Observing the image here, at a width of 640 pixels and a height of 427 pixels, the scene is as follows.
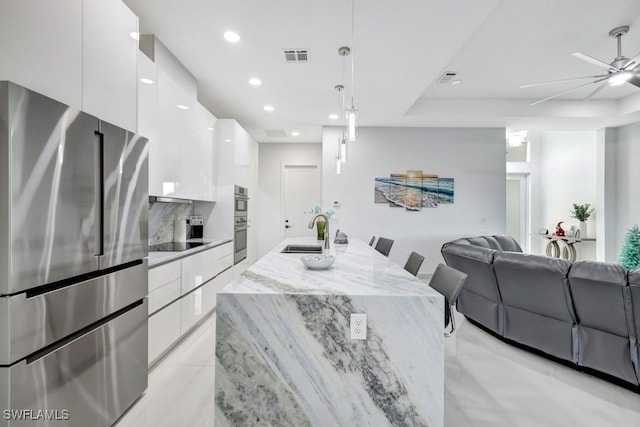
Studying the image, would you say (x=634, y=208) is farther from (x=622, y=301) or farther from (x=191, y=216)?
(x=191, y=216)

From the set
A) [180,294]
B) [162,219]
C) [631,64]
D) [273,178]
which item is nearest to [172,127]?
[162,219]

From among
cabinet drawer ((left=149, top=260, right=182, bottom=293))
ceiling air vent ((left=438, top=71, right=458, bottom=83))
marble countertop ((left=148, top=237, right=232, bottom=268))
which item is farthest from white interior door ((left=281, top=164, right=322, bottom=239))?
cabinet drawer ((left=149, top=260, right=182, bottom=293))

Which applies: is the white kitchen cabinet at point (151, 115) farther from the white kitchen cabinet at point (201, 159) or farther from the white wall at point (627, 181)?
the white wall at point (627, 181)

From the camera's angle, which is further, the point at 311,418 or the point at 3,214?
the point at 311,418

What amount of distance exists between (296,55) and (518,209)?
6.62 m

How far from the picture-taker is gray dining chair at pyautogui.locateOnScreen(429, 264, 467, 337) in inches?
64.4

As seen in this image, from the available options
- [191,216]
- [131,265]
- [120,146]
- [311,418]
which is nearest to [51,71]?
[120,146]

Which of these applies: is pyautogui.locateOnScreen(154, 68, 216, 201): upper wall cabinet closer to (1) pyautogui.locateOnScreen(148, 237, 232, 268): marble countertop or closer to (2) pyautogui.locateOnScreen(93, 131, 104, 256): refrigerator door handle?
(1) pyautogui.locateOnScreen(148, 237, 232, 268): marble countertop

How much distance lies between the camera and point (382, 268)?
1963 mm

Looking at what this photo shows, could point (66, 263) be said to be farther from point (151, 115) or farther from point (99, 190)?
point (151, 115)

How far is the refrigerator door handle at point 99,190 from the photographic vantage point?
1499 mm

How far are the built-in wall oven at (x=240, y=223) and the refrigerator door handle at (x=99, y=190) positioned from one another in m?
2.56

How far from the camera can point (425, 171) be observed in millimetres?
5414

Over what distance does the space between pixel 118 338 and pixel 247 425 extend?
0.93 meters
